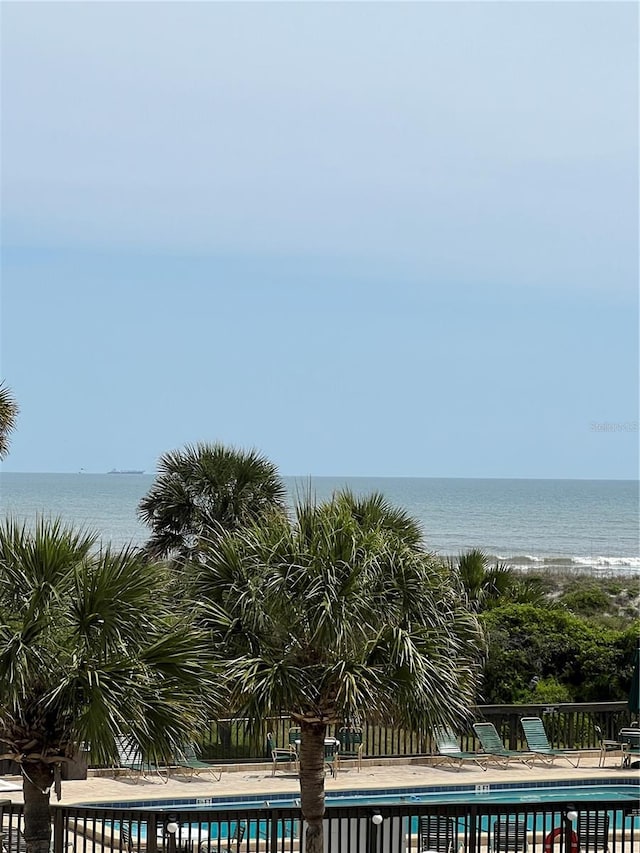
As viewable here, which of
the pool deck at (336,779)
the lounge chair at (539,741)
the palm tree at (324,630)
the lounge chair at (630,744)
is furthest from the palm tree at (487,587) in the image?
the palm tree at (324,630)

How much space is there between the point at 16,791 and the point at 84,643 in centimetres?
731

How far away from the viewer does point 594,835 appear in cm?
1327

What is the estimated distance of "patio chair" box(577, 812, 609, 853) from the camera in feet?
41.1

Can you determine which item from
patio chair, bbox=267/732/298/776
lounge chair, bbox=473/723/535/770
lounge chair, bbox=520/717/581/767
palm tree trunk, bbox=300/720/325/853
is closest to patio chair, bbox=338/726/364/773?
patio chair, bbox=267/732/298/776

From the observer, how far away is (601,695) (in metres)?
23.7

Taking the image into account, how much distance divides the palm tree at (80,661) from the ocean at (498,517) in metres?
69.8

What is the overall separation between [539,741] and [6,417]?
420 inches

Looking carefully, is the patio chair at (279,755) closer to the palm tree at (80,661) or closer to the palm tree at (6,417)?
the palm tree at (6,417)

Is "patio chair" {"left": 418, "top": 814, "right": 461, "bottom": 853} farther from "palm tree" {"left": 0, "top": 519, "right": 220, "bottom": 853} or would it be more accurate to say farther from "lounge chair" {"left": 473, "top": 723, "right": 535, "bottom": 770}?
"lounge chair" {"left": 473, "top": 723, "right": 535, "bottom": 770}

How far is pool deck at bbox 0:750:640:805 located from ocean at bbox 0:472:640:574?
60.8 meters

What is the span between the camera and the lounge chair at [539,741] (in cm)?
2005

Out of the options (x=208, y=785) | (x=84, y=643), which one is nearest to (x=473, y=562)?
(x=208, y=785)

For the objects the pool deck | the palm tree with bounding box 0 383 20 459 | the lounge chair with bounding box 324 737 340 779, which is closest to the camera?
the pool deck

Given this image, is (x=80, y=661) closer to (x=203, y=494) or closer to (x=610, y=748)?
(x=610, y=748)
